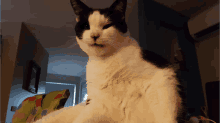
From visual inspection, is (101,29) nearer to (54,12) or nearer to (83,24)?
(83,24)

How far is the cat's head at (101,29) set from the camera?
44 cm

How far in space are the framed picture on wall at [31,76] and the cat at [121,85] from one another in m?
1.99

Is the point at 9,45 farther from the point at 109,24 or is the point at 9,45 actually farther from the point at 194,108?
the point at 194,108

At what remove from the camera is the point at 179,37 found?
5.03 ft

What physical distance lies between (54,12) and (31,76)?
108 cm

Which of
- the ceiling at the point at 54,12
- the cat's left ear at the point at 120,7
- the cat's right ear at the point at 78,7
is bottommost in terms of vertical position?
the cat's left ear at the point at 120,7

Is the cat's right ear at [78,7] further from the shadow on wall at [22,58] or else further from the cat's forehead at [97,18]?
the shadow on wall at [22,58]

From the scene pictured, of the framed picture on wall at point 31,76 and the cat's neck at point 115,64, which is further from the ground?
the framed picture on wall at point 31,76

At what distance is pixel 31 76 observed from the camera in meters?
2.18

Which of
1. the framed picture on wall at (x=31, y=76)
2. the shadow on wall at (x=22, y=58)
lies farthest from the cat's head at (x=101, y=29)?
the framed picture on wall at (x=31, y=76)

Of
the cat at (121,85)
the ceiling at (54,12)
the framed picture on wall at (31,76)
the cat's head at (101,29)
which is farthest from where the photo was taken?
the framed picture on wall at (31,76)

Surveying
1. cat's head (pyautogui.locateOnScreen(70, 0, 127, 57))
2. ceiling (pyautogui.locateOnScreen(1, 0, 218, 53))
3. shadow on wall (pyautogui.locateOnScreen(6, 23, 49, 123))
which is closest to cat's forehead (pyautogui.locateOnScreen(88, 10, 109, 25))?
cat's head (pyautogui.locateOnScreen(70, 0, 127, 57))

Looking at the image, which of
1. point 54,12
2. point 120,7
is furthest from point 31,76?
point 120,7

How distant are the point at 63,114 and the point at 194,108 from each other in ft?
4.32
